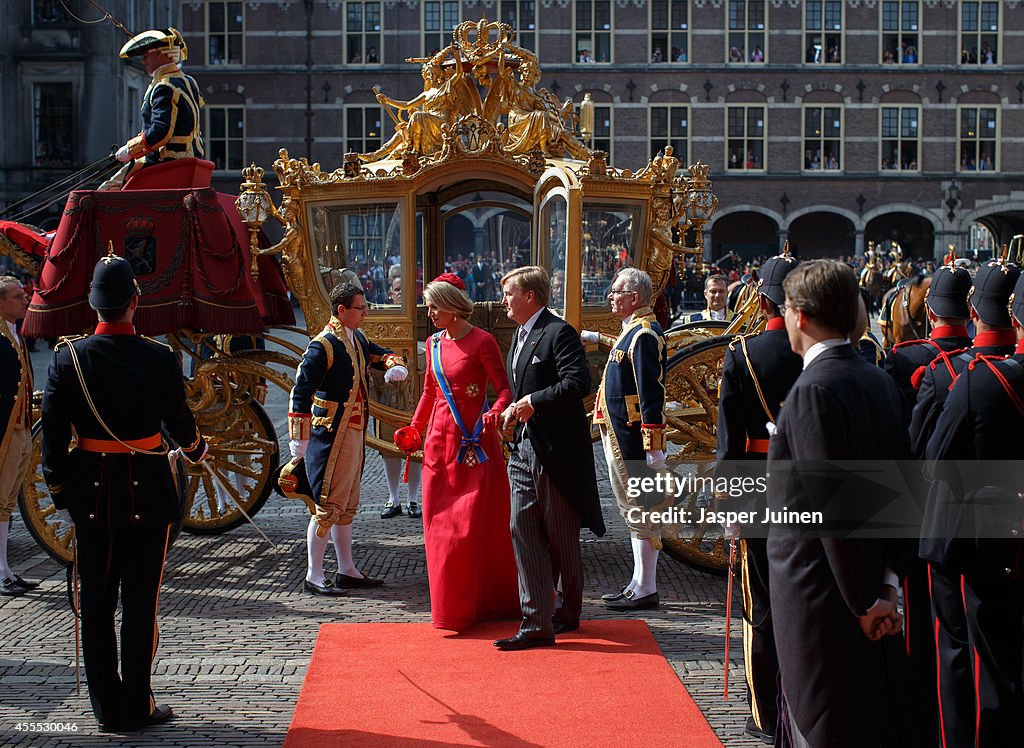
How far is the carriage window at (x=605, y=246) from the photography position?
7.92m

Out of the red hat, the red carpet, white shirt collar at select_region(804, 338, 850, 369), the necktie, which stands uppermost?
the red hat

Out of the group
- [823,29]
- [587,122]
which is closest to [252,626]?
[587,122]

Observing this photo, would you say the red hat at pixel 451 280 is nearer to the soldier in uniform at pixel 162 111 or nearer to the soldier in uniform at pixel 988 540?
the soldier in uniform at pixel 162 111

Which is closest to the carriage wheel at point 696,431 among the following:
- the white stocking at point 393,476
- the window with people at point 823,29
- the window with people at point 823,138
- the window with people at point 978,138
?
the white stocking at point 393,476

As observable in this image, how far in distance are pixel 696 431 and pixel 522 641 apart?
2.14 metres

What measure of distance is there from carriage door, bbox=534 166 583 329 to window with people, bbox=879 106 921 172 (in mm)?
31735

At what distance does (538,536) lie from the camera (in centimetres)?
575

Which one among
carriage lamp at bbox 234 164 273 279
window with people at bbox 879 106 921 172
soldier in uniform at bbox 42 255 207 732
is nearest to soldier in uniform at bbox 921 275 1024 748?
soldier in uniform at bbox 42 255 207 732

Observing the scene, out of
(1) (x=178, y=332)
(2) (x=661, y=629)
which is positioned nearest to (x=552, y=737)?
(2) (x=661, y=629)

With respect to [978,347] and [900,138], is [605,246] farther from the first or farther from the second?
[900,138]

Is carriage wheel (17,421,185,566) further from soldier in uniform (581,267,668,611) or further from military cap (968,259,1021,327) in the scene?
military cap (968,259,1021,327)

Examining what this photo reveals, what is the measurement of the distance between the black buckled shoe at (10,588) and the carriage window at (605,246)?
3.74 m

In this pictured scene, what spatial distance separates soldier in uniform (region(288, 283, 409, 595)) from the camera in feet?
21.8

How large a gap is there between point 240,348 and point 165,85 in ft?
6.47
